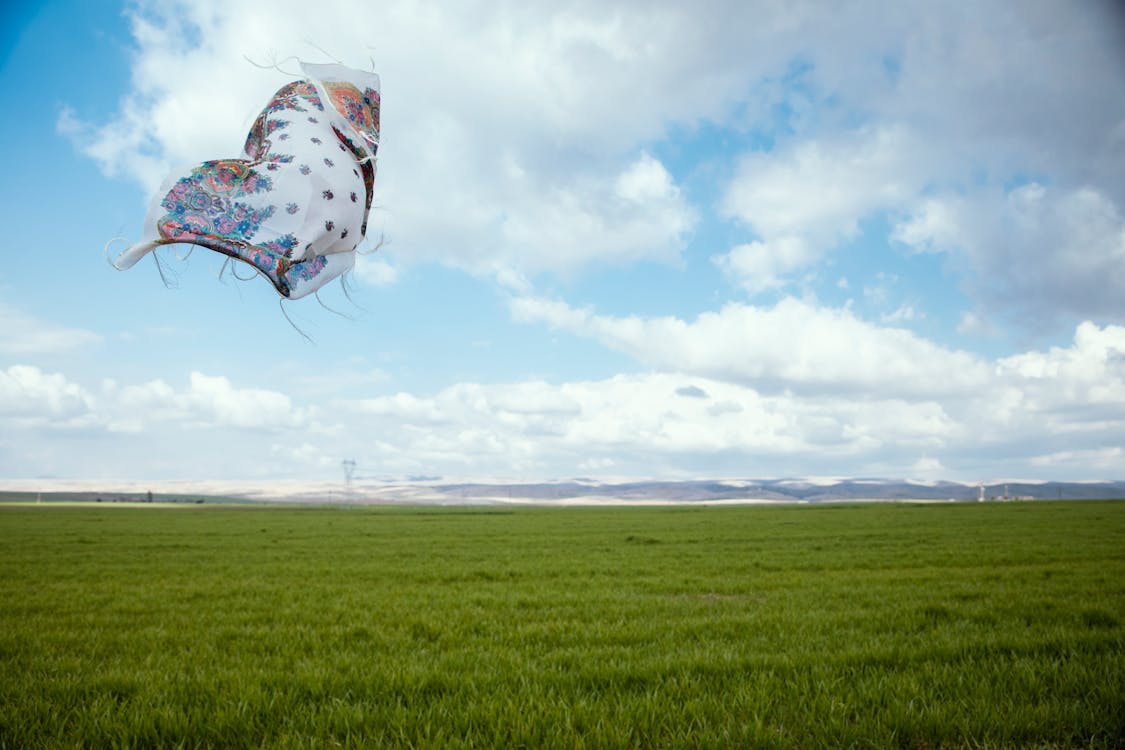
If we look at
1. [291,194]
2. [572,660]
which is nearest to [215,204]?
[291,194]

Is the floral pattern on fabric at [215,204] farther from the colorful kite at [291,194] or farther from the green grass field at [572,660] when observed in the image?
the green grass field at [572,660]

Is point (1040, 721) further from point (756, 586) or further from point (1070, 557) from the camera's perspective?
point (1070, 557)

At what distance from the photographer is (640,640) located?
7.37 metres

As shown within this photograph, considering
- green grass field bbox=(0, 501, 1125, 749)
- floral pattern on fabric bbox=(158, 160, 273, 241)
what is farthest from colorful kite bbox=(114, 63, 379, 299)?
green grass field bbox=(0, 501, 1125, 749)

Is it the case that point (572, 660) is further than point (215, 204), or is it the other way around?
point (572, 660)

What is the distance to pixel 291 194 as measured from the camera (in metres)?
2.54

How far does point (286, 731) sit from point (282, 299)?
3450mm

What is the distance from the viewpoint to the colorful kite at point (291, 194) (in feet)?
7.91

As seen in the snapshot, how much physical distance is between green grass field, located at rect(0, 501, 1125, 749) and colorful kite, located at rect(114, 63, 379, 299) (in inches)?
119

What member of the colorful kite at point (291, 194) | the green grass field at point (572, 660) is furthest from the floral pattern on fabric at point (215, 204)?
the green grass field at point (572, 660)

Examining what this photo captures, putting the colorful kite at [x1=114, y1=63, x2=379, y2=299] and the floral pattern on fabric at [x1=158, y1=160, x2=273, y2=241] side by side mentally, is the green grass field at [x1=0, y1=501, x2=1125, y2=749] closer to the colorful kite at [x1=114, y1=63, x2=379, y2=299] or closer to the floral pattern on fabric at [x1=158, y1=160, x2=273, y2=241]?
the colorful kite at [x1=114, y1=63, x2=379, y2=299]

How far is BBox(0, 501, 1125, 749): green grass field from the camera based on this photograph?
4.33 meters

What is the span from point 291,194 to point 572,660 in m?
5.22

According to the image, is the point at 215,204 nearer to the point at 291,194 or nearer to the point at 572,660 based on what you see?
the point at 291,194
